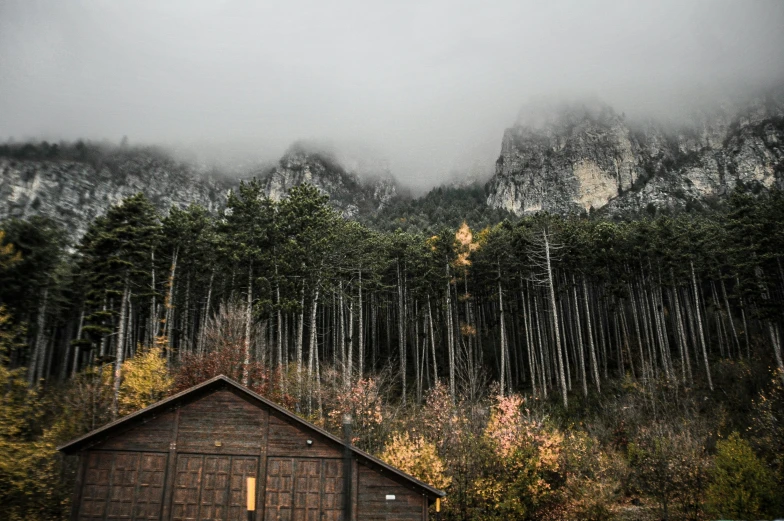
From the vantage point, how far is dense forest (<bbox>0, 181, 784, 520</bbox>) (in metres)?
20.8

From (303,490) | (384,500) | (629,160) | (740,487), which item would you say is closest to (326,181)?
(629,160)

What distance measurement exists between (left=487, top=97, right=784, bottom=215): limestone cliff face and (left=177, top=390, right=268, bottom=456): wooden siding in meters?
94.3

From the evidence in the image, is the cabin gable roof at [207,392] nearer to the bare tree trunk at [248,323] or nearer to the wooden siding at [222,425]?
the wooden siding at [222,425]

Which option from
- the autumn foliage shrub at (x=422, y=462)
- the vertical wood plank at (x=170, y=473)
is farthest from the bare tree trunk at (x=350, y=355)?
the vertical wood plank at (x=170, y=473)

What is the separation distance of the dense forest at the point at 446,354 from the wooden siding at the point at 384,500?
2.59 meters

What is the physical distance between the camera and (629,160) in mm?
115812

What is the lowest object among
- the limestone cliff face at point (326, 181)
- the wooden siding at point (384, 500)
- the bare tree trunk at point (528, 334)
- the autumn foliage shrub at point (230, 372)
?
the wooden siding at point (384, 500)

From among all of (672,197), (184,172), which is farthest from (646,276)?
(184,172)

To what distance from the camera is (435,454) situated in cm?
2159

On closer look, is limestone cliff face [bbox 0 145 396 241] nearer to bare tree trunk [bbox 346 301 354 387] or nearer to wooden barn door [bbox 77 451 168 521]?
bare tree trunk [bbox 346 301 354 387]

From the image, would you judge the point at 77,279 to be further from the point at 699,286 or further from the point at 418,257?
the point at 699,286

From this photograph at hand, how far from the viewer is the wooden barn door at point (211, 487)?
1748cm

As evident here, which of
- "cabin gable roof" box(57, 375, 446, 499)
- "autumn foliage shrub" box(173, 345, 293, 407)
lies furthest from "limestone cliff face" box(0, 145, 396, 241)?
"cabin gable roof" box(57, 375, 446, 499)

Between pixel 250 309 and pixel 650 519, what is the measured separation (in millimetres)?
24223
